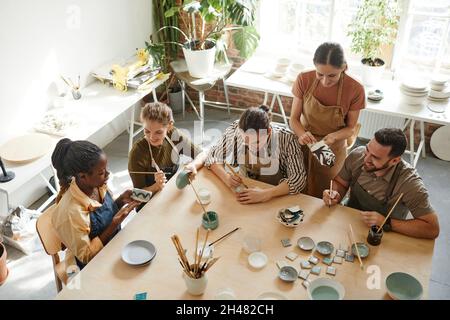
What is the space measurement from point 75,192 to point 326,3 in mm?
3166

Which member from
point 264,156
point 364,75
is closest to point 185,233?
point 264,156

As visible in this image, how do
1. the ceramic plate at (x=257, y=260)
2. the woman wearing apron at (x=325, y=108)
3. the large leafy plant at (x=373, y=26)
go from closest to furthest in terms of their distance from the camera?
1. the ceramic plate at (x=257, y=260)
2. the woman wearing apron at (x=325, y=108)
3. the large leafy plant at (x=373, y=26)

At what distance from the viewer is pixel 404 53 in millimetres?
4211

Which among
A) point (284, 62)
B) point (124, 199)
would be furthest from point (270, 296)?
point (284, 62)

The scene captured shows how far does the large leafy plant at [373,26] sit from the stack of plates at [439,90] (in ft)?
1.59

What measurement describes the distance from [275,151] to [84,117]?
5.36 feet

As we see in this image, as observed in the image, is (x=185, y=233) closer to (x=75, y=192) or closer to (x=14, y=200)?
(x=75, y=192)

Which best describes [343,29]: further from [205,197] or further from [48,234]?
[48,234]

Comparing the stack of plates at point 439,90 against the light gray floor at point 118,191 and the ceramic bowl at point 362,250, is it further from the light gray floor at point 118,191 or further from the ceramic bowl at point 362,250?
the ceramic bowl at point 362,250

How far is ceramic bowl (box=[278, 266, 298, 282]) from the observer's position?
1.96 m

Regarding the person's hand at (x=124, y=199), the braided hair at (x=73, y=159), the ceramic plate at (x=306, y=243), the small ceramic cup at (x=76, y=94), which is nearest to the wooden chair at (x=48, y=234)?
the braided hair at (x=73, y=159)

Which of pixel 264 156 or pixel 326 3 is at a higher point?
pixel 326 3

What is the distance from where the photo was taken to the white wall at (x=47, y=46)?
10.4ft

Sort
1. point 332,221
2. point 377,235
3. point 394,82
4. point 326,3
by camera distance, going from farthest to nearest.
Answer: point 326,3 → point 394,82 → point 332,221 → point 377,235
